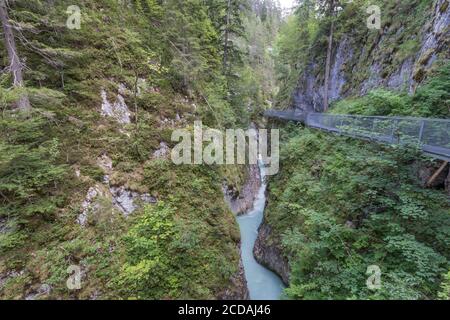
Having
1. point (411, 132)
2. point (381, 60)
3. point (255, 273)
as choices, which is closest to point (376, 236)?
point (411, 132)

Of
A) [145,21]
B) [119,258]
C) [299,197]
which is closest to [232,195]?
[299,197]

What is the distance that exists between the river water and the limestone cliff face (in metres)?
9.19

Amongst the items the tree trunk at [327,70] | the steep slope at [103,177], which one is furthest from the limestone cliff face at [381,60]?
the steep slope at [103,177]

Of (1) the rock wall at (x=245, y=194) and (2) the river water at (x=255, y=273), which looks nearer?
(2) the river water at (x=255, y=273)

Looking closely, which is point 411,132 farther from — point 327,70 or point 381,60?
point 327,70

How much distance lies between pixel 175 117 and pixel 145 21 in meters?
6.27

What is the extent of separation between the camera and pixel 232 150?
12438 millimetres

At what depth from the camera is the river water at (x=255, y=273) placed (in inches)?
342

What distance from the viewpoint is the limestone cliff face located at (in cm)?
819

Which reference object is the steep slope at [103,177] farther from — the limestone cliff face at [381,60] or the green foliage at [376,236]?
the limestone cliff face at [381,60]

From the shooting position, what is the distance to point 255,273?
32.1ft

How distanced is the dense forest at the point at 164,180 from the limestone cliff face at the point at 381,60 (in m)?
0.10

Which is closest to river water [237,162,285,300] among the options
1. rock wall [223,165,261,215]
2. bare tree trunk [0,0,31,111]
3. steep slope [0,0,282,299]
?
rock wall [223,165,261,215]

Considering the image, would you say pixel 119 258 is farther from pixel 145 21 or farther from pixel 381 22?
pixel 381 22
